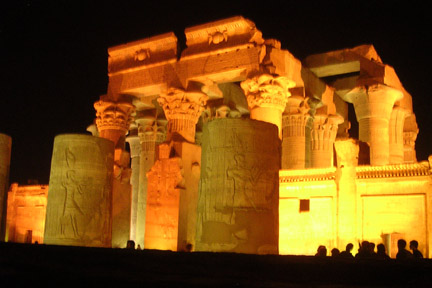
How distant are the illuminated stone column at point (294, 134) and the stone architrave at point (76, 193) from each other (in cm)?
836

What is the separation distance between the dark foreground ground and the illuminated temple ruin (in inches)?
116

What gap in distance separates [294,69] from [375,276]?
1351 cm

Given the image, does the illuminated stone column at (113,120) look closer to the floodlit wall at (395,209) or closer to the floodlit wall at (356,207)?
the floodlit wall at (356,207)

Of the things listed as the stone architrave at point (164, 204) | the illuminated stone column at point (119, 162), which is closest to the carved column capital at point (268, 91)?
the stone architrave at point (164, 204)

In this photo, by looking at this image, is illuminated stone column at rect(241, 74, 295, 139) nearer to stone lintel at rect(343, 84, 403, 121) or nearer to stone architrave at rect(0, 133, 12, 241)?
stone lintel at rect(343, 84, 403, 121)

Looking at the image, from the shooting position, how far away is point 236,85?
2406 centimetres

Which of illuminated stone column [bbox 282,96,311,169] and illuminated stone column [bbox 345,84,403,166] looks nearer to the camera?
illuminated stone column [bbox 345,84,403,166]

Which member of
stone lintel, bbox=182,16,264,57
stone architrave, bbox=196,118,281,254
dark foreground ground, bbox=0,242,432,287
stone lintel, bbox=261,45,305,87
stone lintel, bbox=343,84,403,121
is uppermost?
stone lintel, bbox=182,16,264,57

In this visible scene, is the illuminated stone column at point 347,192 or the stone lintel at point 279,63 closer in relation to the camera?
the illuminated stone column at point 347,192

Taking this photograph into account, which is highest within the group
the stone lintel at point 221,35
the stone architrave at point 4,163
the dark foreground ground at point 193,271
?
the stone lintel at point 221,35

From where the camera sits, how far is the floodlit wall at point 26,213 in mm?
22359

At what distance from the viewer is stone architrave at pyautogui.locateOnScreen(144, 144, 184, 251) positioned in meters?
16.9

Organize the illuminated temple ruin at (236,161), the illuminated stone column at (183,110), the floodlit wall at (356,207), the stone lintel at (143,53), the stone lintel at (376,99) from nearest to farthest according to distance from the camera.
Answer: the illuminated temple ruin at (236,161) < the floodlit wall at (356,207) < the illuminated stone column at (183,110) < the stone lintel at (376,99) < the stone lintel at (143,53)

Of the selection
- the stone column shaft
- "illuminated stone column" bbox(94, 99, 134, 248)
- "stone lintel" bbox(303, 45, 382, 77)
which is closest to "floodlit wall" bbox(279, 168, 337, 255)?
the stone column shaft
